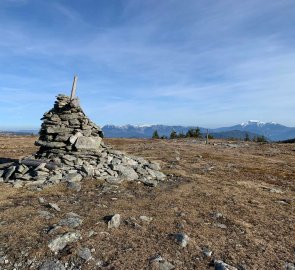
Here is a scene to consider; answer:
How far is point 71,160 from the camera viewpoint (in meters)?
23.8

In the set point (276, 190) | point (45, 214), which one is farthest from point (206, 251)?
point (276, 190)

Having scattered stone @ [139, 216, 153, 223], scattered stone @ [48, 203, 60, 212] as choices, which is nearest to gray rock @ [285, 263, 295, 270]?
scattered stone @ [139, 216, 153, 223]

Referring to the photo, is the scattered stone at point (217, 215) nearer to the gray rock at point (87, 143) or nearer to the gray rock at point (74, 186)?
the gray rock at point (74, 186)

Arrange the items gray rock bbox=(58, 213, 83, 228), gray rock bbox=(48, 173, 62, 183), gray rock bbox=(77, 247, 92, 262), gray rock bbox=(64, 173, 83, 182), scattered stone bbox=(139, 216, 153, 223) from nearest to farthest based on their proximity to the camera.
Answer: gray rock bbox=(77, 247, 92, 262), gray rock bbox=(58, 213, 83, 228), scattered stone bbox=(139, 216, 153, 223), gray rock bbox=(48, 173, 62, 183), gray rock bbox=(64, 173, 83, 182)

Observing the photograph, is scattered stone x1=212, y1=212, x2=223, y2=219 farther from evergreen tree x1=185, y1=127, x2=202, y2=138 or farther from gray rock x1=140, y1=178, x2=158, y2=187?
evergreen tree x1=185, y1=127, x2=202, y2=138

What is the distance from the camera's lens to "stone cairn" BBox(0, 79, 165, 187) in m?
21.7

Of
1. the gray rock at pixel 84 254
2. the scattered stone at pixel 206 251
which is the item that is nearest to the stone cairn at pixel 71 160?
the gray rock at pixel 84 254

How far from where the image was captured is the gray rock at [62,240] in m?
11.5

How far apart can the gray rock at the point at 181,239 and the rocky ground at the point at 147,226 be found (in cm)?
4

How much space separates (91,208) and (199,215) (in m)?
5.35

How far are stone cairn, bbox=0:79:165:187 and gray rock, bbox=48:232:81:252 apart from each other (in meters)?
8.42

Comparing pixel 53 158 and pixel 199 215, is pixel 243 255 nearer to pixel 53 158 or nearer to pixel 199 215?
pixel 199 215

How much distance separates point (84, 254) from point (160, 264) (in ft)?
8.58

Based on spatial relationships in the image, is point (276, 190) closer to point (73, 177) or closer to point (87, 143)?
point (73, 177)
